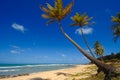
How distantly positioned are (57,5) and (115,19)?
23.6m

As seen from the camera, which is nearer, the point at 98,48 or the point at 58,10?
the point at 58,10

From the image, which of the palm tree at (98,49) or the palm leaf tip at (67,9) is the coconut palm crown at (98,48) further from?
the palm leaf tip at (67,9)

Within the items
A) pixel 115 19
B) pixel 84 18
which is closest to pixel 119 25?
pixel 115 19

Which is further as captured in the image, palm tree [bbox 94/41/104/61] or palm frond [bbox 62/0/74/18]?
palm tree [bbox 94/41/104/61]

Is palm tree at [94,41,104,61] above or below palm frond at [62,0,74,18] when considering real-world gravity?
above

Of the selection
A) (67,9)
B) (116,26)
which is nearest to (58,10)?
(67,9)

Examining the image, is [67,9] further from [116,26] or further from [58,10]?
[116,26]

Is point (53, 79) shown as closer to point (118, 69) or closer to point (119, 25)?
point (118, 69)

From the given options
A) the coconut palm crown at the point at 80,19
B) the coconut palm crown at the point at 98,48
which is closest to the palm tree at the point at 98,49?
the coconut palm crown at the point at 98,48

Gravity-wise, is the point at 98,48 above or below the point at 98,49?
above

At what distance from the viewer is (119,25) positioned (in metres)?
42.2

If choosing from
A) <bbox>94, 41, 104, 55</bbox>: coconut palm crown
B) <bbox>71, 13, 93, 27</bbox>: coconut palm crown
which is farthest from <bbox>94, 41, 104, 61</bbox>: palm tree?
<bbox>71, 13, 93, 27</bbox>: coconut palm crown

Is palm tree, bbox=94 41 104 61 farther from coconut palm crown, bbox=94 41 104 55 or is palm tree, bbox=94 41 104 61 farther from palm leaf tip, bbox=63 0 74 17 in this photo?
palm leaf tip, bbox=63 0 74 17

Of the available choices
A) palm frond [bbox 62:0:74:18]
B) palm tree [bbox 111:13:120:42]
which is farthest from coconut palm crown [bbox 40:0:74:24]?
palm tree [bbox 111:13:120:42]
